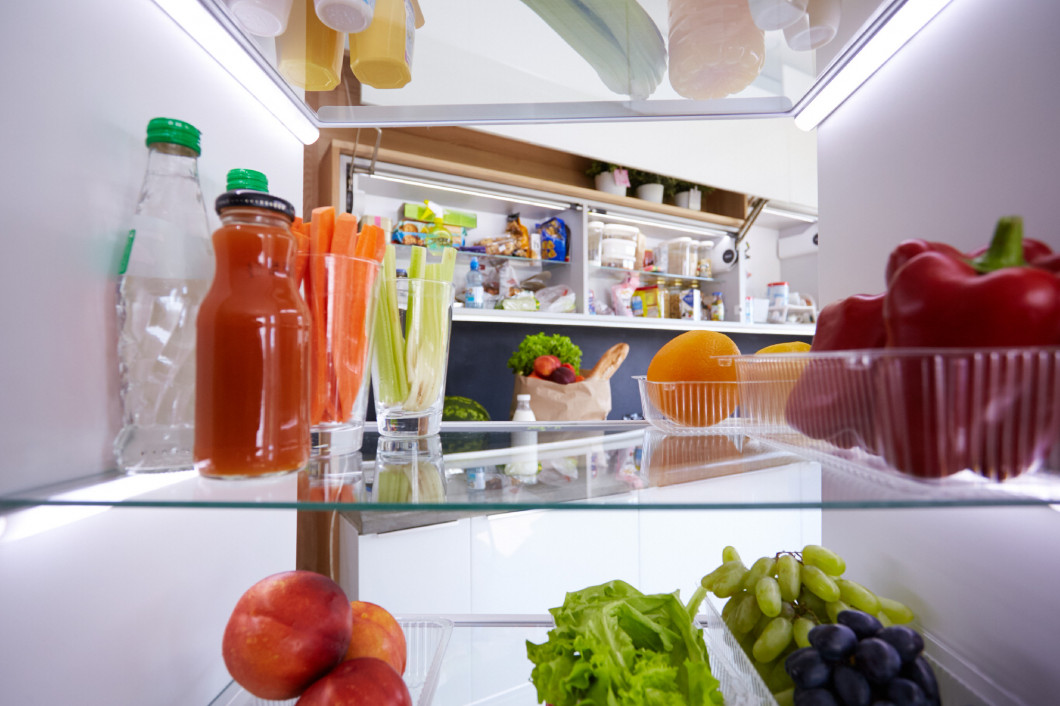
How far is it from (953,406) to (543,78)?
1.76 ft

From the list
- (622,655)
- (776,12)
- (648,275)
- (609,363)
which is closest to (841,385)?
(622,655)

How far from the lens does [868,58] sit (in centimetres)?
56

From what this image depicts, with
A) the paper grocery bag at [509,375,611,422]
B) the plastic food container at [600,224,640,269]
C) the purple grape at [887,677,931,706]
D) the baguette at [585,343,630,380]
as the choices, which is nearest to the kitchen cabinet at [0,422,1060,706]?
the purple grape at [887,677,931,706]

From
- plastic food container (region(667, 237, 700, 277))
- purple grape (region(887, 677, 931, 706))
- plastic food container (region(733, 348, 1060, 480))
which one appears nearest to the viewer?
plastic food container (region(733, 348, 1060, 480))

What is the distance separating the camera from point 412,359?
20.5 inches

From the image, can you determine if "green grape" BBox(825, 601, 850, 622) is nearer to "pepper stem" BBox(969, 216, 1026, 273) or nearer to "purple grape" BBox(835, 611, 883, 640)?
"purple grape" BBox(835, 611, 883, 640)

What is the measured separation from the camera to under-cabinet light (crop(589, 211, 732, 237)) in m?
2.46

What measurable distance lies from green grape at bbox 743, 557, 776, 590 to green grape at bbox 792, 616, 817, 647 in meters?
0.05

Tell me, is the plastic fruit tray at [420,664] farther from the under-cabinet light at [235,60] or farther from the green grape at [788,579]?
the under-cabinet light at [235,60]

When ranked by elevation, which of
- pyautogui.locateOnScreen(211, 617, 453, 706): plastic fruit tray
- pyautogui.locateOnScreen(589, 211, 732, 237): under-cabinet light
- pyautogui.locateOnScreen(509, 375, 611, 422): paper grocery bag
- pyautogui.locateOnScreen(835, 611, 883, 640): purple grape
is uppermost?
pyautogui.locateOnScreen(589, 211, 732, 237): under-cabinet light

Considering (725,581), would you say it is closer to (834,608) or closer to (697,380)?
(834,608)

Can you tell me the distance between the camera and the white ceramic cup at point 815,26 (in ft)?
1.77

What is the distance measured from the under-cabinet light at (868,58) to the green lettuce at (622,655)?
571 millimetres

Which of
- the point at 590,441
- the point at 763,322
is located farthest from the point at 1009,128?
the point at 763,322
